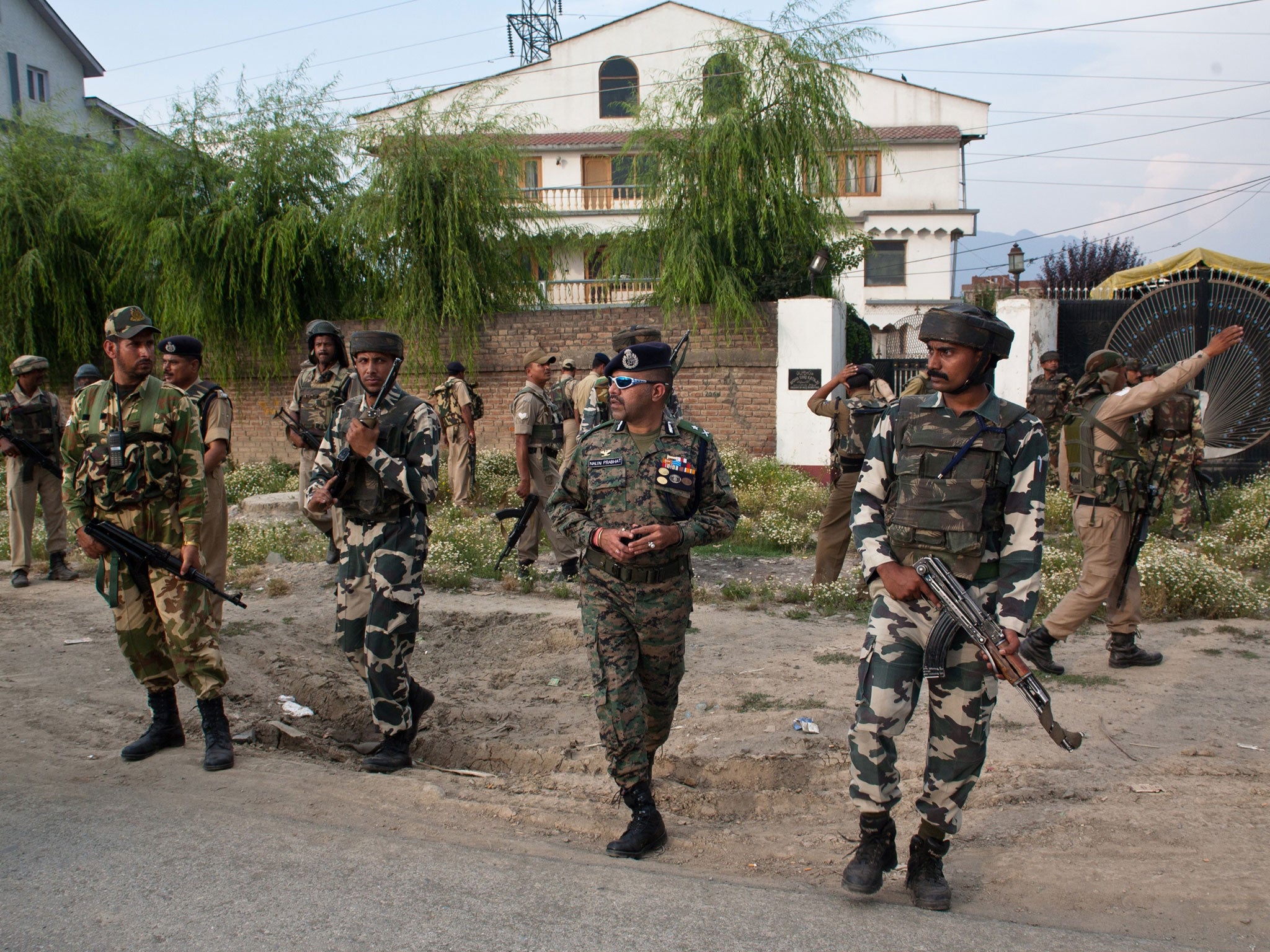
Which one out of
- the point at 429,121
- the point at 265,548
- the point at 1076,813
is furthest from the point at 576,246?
the point at 1076,813

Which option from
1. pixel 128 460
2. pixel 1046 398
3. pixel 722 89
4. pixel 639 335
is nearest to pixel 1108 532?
pixel 639 335

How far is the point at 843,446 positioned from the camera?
7.70 m

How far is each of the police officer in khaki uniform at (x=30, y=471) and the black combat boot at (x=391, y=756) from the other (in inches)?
235

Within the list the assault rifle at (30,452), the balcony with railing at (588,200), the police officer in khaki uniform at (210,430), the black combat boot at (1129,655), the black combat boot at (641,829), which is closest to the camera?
the black combat boot at (641,829)

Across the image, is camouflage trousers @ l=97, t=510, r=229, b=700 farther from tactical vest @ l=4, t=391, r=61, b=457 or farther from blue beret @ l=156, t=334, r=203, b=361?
tactical vest @ l=4, t=391, r=61, b=457

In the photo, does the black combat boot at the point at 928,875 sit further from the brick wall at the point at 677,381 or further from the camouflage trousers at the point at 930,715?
the brick wall at the point at 677,381

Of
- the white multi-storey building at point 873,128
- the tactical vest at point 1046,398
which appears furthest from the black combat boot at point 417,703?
the white multi-storey building at point 873,128

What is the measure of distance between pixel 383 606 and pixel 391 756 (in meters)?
0.76

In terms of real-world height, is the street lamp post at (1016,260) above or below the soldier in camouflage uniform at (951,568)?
above

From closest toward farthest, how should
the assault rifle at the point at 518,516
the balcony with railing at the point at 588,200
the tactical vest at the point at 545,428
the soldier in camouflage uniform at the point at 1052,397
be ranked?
the assault rifle at the point at 518,516 < the tactical vest at the point at 545,428 < the soldier in camouflage uniform at the point at 1052,397 < the balcony with railing at the point at 588,200

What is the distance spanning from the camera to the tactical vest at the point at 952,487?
3.28 meters

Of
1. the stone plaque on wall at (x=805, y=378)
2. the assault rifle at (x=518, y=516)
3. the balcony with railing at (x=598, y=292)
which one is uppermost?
the balcony with railing at (x=598, y=292)

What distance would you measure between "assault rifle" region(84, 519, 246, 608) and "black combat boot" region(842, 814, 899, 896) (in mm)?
3085

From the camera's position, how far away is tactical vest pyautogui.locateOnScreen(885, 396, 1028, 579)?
3.28 m
